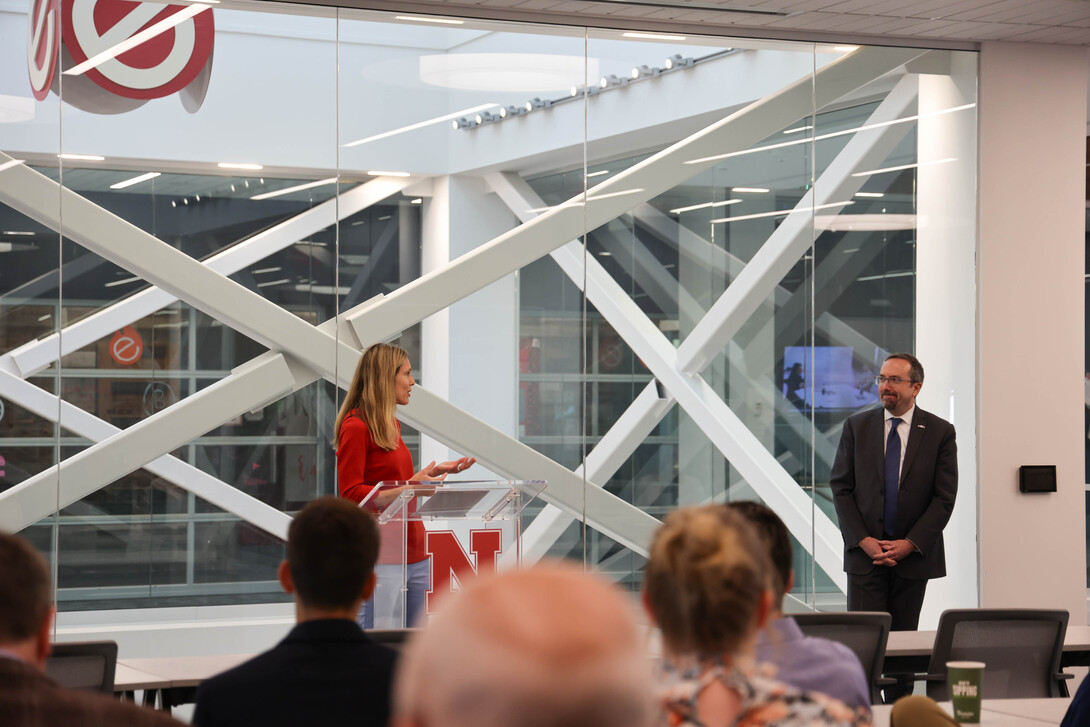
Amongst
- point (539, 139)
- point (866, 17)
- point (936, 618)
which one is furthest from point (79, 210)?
point (936, 618)

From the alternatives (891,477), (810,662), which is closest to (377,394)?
(891,477)

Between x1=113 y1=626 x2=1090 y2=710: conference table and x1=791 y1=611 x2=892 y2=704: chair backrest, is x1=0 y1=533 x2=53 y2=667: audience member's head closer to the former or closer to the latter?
x1=113 y1=626 x2=1090 y2=710: conference table

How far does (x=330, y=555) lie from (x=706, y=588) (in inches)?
34.5

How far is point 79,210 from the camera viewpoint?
5.93 meters

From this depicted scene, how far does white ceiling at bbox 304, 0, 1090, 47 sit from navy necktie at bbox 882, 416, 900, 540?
2.25 metres

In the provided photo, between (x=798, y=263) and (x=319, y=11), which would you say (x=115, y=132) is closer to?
(x=319, y=11)

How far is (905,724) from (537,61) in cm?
492

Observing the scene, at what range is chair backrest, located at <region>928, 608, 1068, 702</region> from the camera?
12.6ft

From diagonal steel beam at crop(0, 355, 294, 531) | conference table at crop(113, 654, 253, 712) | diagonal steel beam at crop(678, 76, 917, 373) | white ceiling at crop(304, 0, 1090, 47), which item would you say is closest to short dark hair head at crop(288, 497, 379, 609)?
conference table at crop(113, 654, 253, 712)

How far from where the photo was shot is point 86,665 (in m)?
3.27

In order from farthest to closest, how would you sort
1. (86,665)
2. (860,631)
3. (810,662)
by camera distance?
(860,631) < (86,665) < (810,662)

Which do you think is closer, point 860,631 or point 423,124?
point 860,631

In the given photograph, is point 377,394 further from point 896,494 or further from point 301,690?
point 301,690

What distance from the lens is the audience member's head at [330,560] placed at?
228cm
